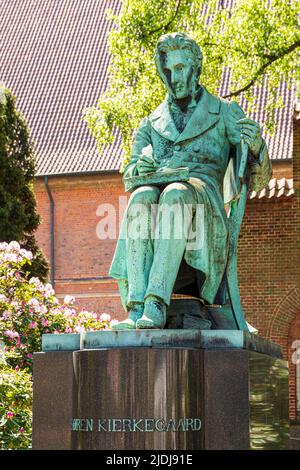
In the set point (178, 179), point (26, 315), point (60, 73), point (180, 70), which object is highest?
point (60, 73)

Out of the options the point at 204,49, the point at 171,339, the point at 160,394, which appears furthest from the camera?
the point at 204,49

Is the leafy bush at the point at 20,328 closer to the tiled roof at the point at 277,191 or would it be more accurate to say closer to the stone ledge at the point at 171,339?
the stone ledge at the point at 171,339

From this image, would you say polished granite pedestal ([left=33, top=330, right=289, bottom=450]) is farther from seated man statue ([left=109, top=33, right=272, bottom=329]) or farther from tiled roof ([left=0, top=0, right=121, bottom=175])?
tiled roof ([left=0, top=0, right=121, bottom=175])

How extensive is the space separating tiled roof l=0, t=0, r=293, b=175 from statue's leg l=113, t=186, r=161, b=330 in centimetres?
2010

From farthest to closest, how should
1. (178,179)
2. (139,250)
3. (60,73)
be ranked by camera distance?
(60,73) → (178,179) → (139,250)

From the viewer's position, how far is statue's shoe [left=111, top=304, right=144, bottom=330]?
6102 millimetres

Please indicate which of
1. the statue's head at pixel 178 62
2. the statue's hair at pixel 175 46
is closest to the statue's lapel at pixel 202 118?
the statue's head at pixel 178 62

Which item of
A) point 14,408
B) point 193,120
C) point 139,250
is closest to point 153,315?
point 139,250

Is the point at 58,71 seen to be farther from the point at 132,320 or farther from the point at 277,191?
the point at 132,320

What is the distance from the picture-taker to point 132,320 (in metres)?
6.15

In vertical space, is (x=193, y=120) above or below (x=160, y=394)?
above

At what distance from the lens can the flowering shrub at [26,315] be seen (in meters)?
10.2

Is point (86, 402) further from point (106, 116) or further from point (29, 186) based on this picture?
point (29, 186)

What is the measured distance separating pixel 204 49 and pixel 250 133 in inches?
371
